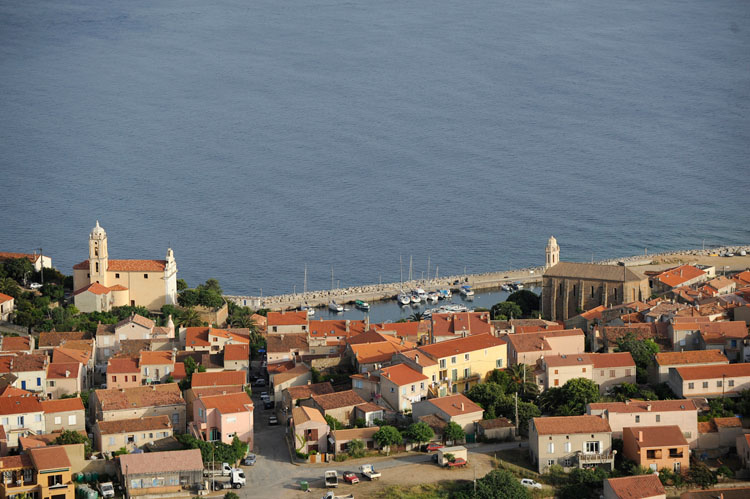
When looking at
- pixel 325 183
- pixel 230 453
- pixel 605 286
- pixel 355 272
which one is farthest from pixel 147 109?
pixel 230 453

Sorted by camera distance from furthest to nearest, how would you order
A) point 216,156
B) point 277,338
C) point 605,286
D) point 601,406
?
point 216,156, point 605,286, point 277,338, point 601,406

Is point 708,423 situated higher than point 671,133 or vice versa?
point 671,133

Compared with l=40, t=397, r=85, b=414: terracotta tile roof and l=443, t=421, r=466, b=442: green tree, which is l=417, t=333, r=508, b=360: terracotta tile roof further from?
l=40, t=397, r=85, b=414: terracotta tile roof

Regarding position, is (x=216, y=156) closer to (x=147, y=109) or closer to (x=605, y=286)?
(x=147, y=109)

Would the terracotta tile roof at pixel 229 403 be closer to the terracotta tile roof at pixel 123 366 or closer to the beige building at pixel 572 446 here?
the terracotta tile roof at pixel 123 366

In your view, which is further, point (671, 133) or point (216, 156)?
point (671, 133)

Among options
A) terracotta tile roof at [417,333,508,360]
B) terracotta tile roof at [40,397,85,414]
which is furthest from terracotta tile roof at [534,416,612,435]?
terracotta tile roof at [40,397,85,414]

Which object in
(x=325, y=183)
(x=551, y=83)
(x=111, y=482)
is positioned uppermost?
(x=551, y=83)
